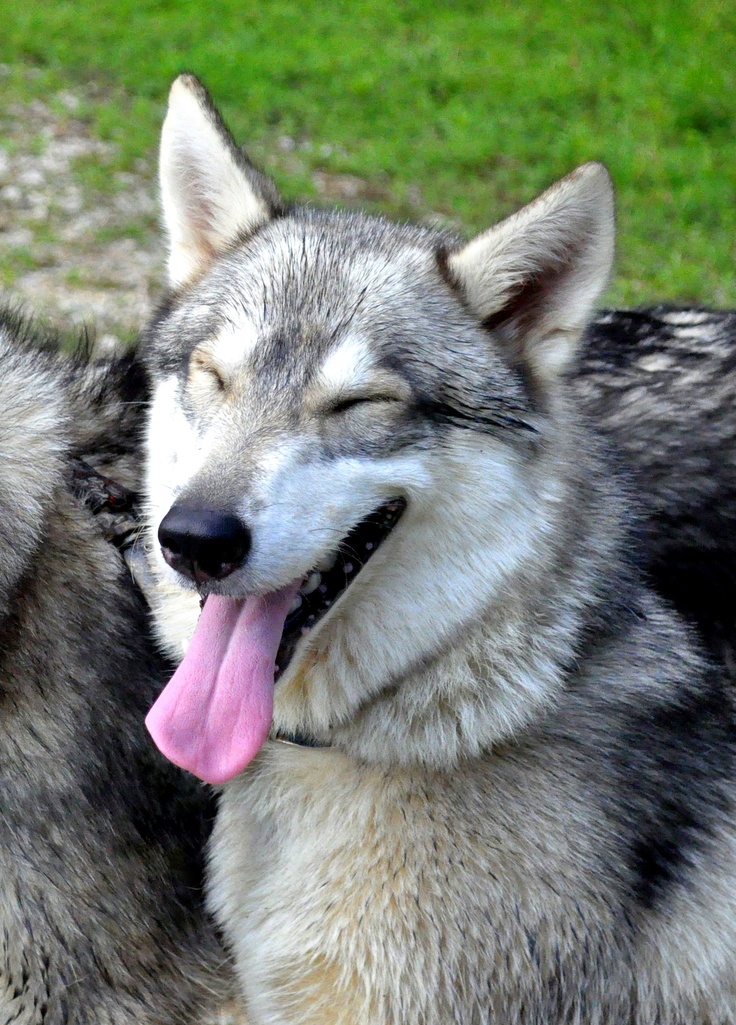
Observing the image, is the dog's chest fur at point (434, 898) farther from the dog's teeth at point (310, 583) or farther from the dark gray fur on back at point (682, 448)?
the dark gray fur on back at point (682, 448)

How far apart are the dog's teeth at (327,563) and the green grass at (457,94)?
4666 millimetres

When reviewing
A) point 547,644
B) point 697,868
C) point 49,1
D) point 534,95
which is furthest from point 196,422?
point 49,1

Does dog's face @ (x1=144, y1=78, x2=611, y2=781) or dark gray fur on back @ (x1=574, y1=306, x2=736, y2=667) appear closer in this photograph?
dog's face @ (x1=144, y1=78, x2=611, y2=781)

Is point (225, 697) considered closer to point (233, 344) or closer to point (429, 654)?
point (429, 654)

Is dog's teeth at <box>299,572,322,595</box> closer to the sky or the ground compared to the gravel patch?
closer to the ground

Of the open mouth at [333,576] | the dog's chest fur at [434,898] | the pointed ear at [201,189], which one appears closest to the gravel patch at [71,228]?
the pointed ear at [201,189]

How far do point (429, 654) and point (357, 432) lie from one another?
1.89ft

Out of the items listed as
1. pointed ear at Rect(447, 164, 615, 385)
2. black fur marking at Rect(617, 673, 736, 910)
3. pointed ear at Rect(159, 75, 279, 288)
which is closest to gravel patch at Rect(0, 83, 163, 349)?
pointed ear at Rect(159, 75, 279, 288)

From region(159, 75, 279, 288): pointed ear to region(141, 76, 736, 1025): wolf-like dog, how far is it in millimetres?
11

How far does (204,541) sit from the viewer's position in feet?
7.55

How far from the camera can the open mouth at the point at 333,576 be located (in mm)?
2602

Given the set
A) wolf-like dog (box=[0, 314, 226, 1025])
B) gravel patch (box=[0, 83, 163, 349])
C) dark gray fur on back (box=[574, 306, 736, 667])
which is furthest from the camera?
gravel patch (box=[0, 83, 163, 349])

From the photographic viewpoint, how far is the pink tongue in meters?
2.55

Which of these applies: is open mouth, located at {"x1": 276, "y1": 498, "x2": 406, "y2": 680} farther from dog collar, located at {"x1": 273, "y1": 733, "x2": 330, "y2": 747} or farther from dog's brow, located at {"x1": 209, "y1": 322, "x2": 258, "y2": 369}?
dog's brow, located at {"x1": 209, "y1": 322, "x2": 258, "y2": 369}
